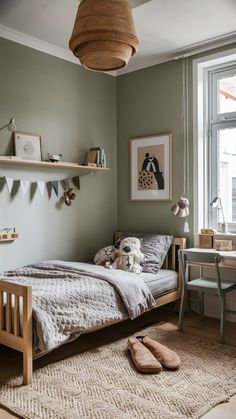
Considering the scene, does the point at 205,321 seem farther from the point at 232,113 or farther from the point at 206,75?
the point at 206,75

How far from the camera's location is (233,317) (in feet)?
12.3

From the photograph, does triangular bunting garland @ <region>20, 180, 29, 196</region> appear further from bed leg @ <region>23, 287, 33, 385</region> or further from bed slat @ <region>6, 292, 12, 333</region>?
bed leg @ <region>23, 287, 33, 385</region>

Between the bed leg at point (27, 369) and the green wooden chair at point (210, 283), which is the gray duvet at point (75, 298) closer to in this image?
the bed leg at point (27, 369)

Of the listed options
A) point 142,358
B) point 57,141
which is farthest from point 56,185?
point 142,358

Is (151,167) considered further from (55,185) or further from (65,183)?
(55,185)

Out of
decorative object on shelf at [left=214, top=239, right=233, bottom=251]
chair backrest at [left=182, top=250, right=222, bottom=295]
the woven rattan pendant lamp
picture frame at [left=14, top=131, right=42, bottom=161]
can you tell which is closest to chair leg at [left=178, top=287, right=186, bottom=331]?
chair backrest at [left=182, top=250, right=222, bottom=295]

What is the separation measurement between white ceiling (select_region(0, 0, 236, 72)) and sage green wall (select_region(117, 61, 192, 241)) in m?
0.29

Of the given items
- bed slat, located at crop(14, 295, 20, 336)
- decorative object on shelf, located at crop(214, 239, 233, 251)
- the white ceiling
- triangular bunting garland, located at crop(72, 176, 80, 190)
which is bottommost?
bed slat, located at crop(14, 295, 20, 336)

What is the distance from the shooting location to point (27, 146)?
144 inches

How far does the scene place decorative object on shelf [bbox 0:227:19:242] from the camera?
3438 mm

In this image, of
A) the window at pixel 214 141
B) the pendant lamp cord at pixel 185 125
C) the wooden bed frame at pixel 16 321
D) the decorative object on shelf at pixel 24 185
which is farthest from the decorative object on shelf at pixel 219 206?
the wooden bed frame at pixel 16 321

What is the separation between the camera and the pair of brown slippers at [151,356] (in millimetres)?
2646

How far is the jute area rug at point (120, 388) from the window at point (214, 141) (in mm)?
1435

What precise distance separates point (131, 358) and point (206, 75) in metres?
2.80
